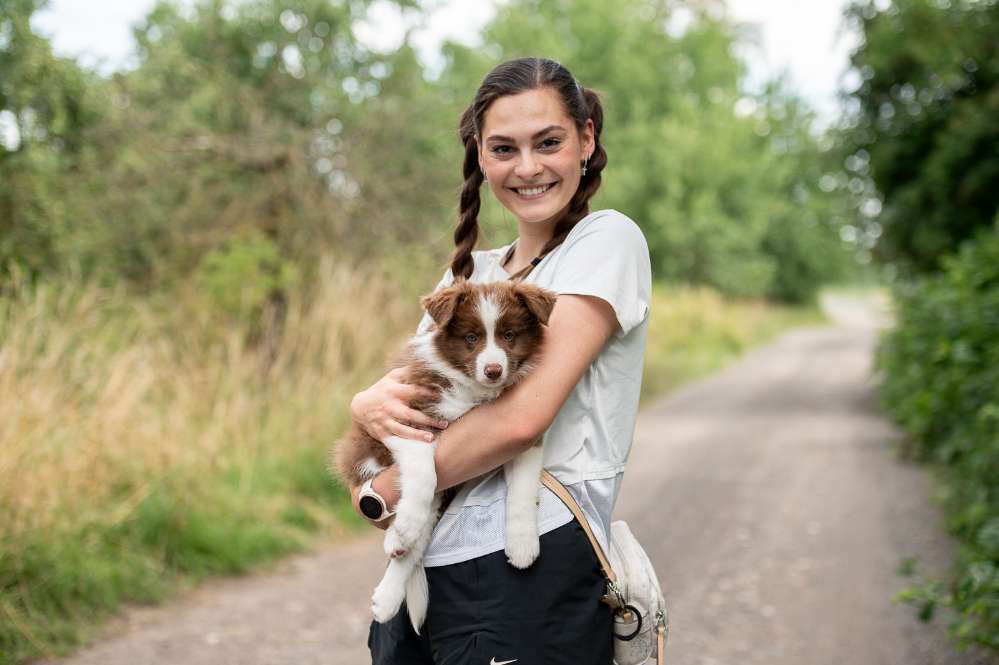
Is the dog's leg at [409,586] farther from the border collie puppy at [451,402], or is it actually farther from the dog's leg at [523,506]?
the dog's leg at [523,506]

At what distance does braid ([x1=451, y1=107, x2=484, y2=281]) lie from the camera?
2.73 m

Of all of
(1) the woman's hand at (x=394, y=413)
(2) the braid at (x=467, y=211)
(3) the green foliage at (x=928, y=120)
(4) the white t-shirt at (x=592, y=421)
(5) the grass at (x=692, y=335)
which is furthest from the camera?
(5) the grass at (x=692, y=335)

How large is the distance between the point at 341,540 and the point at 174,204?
5.84 metres

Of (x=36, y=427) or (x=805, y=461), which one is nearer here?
(x=36, y=427)

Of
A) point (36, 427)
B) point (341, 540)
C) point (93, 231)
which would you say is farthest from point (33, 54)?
point (341, 540)

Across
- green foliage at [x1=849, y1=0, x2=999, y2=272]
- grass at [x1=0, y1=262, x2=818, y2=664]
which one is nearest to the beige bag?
grass at [x1=0, y1=262, x2=818, y2=664]

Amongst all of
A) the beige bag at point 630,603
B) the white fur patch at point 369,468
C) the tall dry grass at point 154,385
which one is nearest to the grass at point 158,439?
the tall dry grass at point 154,385

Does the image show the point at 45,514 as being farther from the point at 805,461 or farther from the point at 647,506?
the point at 805,461

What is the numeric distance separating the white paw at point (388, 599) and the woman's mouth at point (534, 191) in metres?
1.06

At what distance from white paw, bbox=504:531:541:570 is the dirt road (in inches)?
149

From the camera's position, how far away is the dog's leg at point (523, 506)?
209 centimetres

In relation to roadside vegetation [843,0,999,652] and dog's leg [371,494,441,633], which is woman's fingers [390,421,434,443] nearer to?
dog's leg [371,494,441,633]

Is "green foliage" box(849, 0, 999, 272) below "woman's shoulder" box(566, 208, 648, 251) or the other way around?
the other way around

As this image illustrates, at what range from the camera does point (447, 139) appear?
42.3 feet
